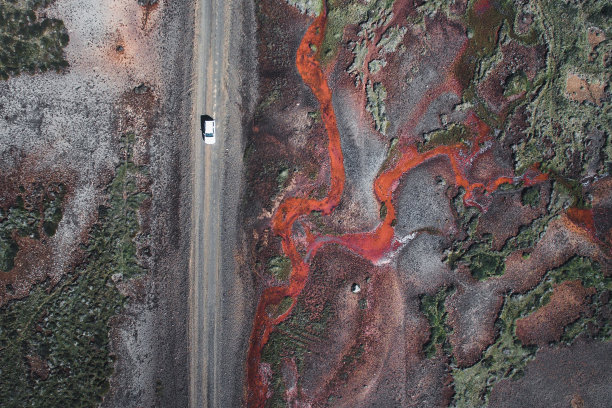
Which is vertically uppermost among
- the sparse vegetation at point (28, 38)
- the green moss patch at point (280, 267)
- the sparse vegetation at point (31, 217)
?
the sparse vegetation at point (28, 38)

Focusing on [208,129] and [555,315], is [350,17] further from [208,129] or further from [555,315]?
[555,315]

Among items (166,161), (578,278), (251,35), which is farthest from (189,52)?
(578,278)

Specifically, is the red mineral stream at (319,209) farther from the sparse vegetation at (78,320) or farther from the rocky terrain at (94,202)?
the sparse vegetation at (78,320)

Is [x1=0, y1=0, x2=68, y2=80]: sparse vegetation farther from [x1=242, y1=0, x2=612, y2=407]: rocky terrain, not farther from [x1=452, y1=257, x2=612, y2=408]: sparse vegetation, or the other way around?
[x1=452, y1=257, x2=612, y2=408]: sparse vegetation

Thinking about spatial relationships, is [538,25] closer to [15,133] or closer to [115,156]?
[115,156]

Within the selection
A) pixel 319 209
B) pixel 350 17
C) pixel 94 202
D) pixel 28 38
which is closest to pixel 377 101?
pixel 350 17

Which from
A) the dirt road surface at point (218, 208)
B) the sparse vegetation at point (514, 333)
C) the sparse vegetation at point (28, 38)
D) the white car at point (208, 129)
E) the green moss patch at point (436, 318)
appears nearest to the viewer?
the sparse vegetation at point (28, 38)

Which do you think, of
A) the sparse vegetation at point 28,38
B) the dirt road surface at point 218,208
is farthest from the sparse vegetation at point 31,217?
the dirt road surface at point 218,208
